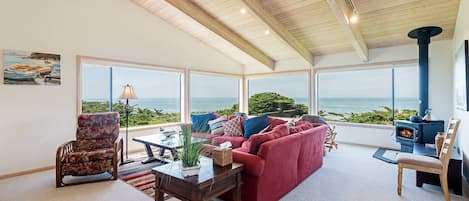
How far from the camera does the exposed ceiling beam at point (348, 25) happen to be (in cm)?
405

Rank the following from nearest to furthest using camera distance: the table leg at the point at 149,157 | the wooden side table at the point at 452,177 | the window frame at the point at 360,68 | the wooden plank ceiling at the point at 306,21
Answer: the wooden side table at the point at 452,177
the wooden plank ceiling at the point at 306,21
the table leg at the point at 149,157
the window frame at the point at 360,68

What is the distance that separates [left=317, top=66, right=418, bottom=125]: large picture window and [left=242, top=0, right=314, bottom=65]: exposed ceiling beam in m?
0.88

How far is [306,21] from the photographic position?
16.6 feet

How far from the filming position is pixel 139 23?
210 inches

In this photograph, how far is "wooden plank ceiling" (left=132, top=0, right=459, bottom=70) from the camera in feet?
13.9

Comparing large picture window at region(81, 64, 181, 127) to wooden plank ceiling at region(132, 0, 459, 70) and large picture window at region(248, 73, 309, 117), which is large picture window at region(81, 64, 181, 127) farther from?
large picture window at region(248, 73, 309, 117)

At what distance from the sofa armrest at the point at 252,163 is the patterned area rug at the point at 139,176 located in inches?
48.2

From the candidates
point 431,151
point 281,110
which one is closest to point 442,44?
point 431,151

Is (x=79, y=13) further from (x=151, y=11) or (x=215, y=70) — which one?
(x=215, y=70)

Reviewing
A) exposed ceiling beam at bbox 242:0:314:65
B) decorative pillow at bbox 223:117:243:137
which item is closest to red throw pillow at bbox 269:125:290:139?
decorative pillow at bbox 223:117:243:137

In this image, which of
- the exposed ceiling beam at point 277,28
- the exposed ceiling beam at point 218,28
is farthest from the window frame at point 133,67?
the exposed ceiling beam at point 277,28

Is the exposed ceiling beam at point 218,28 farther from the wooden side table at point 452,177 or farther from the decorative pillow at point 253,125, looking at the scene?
the wooden side table at point 452,177

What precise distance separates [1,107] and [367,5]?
21.1 ft

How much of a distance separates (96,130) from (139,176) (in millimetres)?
1182
